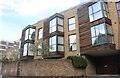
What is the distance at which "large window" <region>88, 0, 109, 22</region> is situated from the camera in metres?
17.9

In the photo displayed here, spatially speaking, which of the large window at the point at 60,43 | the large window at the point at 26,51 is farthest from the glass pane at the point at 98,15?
the large window at the point at 26,51

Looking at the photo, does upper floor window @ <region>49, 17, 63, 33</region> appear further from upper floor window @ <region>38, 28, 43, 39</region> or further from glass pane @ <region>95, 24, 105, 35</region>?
glass pane @ <region>95, 24, 105, 35</region>

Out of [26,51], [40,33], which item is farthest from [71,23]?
[26,51]

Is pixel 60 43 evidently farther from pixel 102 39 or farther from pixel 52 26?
pixel 102 39

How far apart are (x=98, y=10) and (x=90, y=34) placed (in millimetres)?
3017

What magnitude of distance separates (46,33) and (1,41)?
60724 mm

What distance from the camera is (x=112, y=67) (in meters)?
19.8

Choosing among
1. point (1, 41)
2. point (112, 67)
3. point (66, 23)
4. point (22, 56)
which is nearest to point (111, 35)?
point (112, 67)

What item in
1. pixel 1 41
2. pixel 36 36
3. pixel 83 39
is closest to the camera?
pixel 83 39

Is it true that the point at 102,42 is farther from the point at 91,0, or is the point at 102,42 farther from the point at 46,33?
the point at 46,33

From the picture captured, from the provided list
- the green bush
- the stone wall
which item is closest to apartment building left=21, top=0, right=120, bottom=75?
the green bush

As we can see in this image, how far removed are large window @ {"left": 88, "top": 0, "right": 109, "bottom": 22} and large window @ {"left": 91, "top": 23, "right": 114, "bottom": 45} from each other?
1.27 m

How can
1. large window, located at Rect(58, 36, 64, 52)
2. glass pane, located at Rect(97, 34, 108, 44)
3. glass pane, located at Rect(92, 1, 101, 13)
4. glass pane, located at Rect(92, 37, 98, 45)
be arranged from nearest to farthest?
glass pane, located at Rect(97, 34, 108, 44)
glass pane, located at Rect(92, 37, 98, 45)
glass pane, located at Rect(92, 1, 101, 13)
large window, located at Rect(58, 36, 64, 52)

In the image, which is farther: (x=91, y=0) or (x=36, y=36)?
(x=36, y=36)
